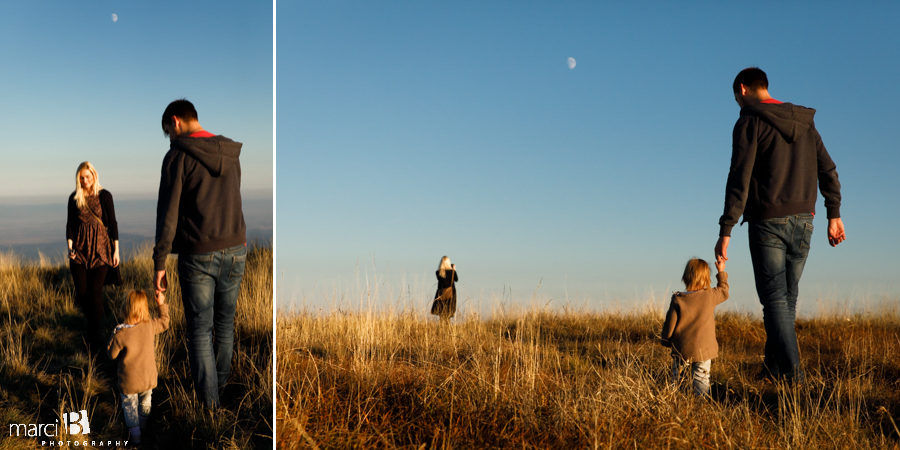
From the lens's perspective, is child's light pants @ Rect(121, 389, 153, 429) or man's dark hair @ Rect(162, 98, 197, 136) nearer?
man's dark hair @ Rect(162, 98, 197, 136)

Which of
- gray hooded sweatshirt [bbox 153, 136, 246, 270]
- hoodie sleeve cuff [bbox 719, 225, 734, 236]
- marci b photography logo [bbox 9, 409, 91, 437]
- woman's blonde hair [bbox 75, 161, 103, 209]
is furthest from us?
woman's blonde hair [bbox 75, 161, 103, 209]

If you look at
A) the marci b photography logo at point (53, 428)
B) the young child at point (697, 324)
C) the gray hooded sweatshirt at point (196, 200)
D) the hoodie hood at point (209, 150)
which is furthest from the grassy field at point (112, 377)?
the young child at point (697, 324)

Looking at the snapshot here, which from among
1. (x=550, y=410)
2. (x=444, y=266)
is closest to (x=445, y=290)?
(x=444, y=266)

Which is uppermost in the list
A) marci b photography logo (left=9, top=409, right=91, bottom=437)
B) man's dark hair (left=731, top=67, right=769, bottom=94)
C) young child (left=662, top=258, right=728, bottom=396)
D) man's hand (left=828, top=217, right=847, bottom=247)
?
man's dark hair (left=731, top=67, right=769, bottom=94)

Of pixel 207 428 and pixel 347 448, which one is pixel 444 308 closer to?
pixel 207 428

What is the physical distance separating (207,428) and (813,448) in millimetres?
4009

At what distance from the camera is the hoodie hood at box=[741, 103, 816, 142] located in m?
5.53

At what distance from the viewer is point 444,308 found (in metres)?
11.0

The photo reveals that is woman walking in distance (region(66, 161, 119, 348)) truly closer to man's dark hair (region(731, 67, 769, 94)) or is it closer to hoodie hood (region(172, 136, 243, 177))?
hoodie hood (region(172, 136, 243, 177))

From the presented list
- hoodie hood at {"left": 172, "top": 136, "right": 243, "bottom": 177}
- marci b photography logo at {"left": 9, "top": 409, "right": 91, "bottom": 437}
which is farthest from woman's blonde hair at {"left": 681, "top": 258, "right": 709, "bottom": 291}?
marci b photography logo at {"left": 9, "top": 409, "right": 91, "bottom": 437}

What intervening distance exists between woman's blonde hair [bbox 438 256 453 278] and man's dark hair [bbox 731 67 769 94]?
6.31m

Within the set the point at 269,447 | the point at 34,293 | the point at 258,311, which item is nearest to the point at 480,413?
the point at 269,447

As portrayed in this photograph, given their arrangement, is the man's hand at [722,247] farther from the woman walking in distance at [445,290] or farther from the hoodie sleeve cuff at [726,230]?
the woman walking in distance at [445,290]

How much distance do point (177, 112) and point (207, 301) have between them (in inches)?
54.9
